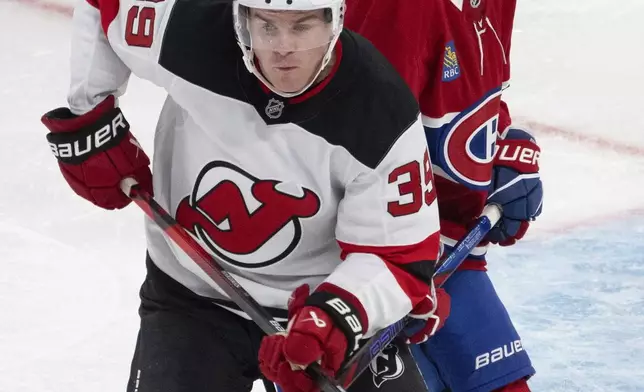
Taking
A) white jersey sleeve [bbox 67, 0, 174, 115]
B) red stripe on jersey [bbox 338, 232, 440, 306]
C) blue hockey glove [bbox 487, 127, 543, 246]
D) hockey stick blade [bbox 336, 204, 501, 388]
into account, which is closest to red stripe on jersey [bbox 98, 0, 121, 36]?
white jersey sleeve [bbox 67, 0, 174, 115]

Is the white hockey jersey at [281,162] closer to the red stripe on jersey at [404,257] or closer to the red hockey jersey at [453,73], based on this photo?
the red stripe on jersey at [404,257]

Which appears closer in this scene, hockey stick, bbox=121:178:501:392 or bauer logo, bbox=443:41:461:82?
hockey stick, bbox=121:178:501:392

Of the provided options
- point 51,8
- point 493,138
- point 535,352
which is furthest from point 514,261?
point 51,8

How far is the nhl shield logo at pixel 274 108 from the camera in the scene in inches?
78.0

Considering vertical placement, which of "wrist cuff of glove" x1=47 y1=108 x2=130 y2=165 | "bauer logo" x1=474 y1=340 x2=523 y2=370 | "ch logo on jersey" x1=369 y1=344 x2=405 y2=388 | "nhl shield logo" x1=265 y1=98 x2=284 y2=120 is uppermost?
"nhl shield logo" x1=265 y1=98 x2=284 y2=120

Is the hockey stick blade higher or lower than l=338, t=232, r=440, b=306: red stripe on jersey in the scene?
lower

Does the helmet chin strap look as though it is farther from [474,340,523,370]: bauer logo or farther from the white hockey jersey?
[474,340,523,370]: bauer logo

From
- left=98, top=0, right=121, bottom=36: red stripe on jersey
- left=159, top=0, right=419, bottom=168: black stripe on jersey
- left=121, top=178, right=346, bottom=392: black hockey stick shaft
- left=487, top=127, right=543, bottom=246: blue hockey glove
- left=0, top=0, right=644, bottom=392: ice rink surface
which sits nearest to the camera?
left=159, top=0, right=419, bottom=168: black stripe on jersey

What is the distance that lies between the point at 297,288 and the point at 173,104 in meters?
0.41

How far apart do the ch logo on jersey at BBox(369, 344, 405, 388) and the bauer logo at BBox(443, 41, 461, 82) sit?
50 cm

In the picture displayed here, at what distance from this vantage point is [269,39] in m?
1.90

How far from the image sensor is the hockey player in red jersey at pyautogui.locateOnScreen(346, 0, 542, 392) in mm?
2205

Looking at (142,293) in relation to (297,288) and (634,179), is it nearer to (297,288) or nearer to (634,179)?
(297,288)

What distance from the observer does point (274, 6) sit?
1.86 meters
